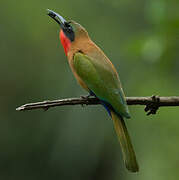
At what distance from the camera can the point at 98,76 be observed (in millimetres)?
3225

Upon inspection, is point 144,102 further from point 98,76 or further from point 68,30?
point 68,30

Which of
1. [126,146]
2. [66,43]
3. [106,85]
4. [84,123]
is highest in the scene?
[66,43]

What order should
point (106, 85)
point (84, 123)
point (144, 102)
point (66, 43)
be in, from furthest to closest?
point (84, 123), point (66, 43), point (106, 85), point (144, 102)

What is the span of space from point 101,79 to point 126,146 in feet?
1.84

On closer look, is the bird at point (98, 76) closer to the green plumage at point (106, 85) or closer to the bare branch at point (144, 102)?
the green plumage at point (106, 85)

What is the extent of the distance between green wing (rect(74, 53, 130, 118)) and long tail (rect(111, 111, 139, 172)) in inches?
2.6

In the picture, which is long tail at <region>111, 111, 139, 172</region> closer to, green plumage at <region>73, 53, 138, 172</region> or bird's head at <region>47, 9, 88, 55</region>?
green plumage at <region>73, 53, 138, 172</region>

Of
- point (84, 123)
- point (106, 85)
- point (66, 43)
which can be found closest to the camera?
point (106, 85)

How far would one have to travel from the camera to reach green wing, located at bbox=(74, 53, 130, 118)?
304 cm

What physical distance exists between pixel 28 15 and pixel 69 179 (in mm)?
2721

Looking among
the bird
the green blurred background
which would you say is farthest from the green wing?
the green blurred background

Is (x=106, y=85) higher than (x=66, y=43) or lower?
lower

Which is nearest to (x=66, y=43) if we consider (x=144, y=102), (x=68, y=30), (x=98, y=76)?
(x=68, y=30)

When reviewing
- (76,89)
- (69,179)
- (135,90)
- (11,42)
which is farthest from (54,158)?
(11,42)
